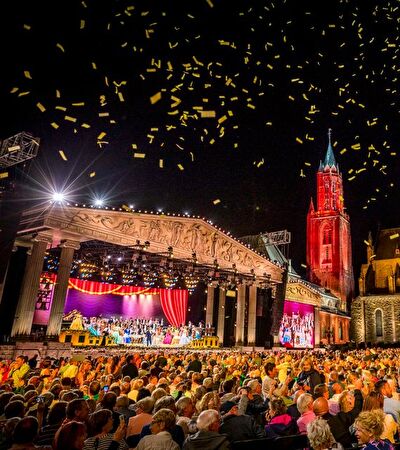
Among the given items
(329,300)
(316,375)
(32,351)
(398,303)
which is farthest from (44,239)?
(398,303)

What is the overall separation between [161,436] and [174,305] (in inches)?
1337

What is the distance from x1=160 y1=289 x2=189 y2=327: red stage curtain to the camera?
36.5 m

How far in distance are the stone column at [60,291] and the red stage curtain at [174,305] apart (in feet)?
59.3

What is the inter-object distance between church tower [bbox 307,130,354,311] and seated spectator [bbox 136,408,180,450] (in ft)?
194

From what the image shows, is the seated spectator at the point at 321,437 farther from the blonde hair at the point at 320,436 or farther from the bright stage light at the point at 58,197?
Answer: the bright stage light at the point at 58,197

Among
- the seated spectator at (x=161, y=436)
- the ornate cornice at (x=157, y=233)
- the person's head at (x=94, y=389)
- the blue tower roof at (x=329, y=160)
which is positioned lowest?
the person's head at (x=94, y=389)

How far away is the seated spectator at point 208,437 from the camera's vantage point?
→ 12.2 ft

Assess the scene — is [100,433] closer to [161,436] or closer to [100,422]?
[100,422]

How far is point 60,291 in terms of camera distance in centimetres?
1878

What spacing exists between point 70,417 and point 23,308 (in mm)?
15164

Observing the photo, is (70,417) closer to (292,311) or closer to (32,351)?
(32,351)

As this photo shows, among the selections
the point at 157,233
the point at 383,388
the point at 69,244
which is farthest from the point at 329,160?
the point at 383,388

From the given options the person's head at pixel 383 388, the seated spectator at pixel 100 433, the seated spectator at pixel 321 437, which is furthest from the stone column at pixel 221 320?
the seated spectator at pixel 321 437

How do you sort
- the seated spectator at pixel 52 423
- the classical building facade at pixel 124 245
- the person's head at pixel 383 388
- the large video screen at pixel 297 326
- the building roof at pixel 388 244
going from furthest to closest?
the building roof at pixel 388 244, the large video screen at pixel 297 326, the classical building facade at pixel 124 245, the person's head at pixel 383 388, the seated spectator at pixel 52 423
